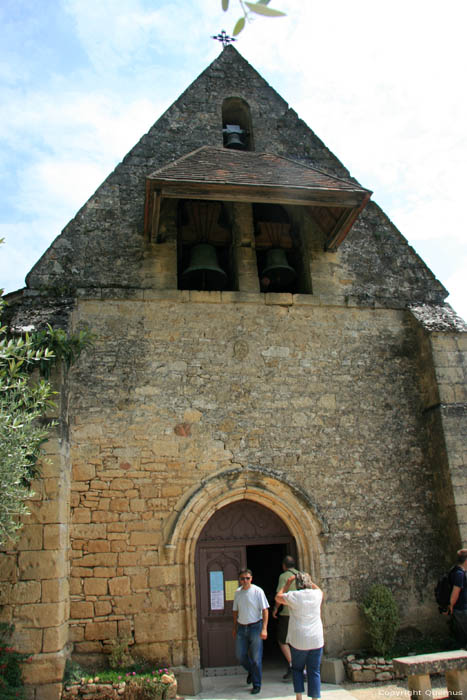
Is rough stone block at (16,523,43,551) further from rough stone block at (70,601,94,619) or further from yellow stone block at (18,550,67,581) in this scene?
rough stone block at (70,601,94,619)

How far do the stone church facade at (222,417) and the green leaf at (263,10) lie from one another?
4911mm

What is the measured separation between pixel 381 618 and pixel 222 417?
2.81 m

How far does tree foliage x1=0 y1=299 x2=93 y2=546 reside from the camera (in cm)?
459

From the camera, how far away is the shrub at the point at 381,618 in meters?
5.99

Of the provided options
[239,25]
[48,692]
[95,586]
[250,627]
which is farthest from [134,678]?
[239,25]

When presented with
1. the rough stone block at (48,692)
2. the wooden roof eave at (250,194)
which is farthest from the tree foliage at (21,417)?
the wooden roof eave at (250,194)

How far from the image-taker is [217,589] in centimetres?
633

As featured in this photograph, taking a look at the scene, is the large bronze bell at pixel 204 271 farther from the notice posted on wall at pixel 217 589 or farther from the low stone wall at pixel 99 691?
the low stone wall at pixel 99 691

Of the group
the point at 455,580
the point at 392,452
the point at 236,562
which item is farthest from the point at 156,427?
the point at 455,580

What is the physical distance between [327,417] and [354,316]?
151 cm

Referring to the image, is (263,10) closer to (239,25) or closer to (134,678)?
(239,25)

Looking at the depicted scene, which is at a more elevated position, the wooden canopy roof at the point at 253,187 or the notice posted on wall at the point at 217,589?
the wooden canopy roof at the point at 253,187

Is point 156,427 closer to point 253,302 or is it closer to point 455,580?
point 253,302

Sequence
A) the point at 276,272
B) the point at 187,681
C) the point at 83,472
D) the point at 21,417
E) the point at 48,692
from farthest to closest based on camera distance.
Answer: the point at 276,272 → the point at 83,472 → the point at 187,681 → the point at 48,692 → the point at 21,417
